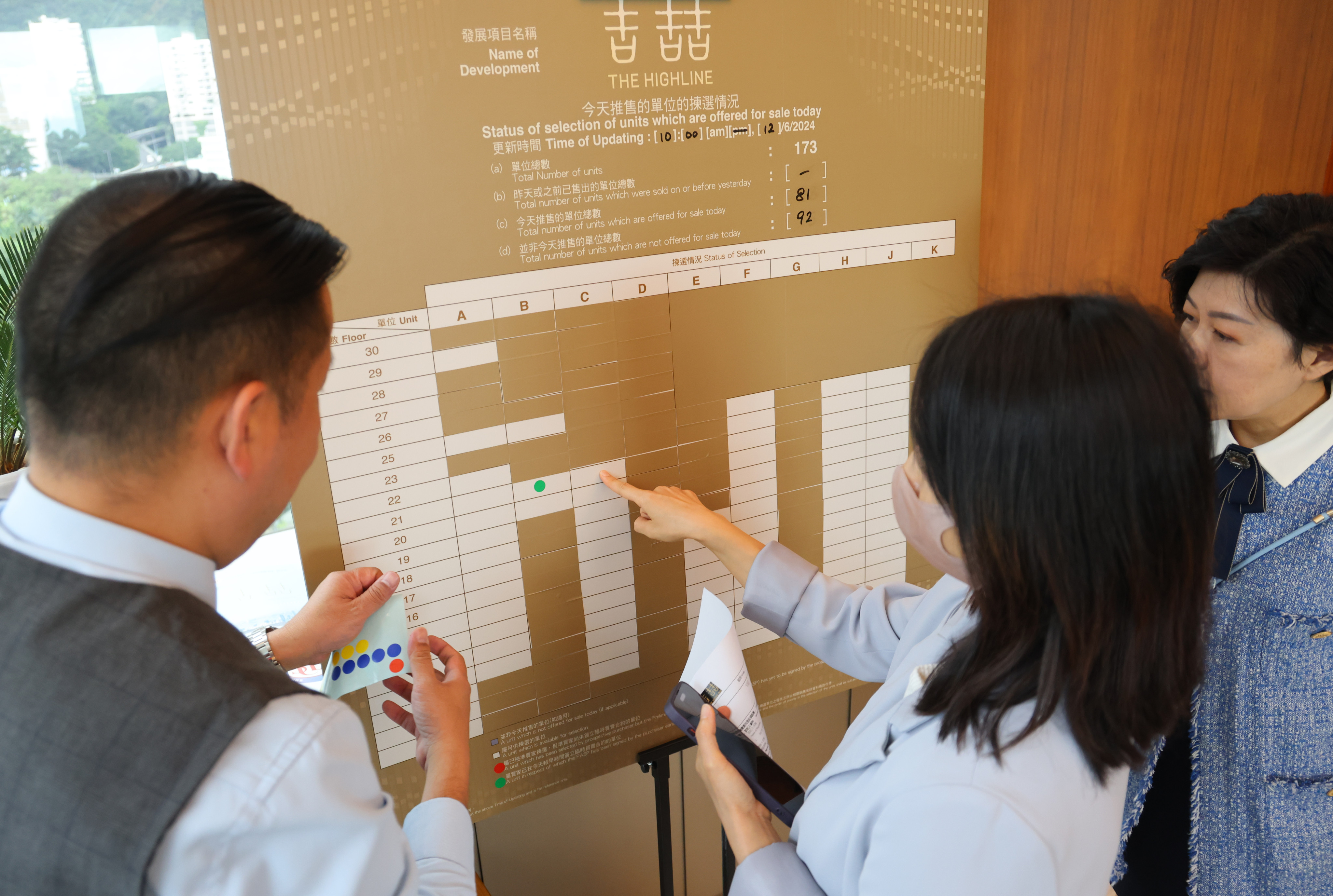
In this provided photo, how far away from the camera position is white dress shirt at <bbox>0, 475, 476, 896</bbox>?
0.63 metres

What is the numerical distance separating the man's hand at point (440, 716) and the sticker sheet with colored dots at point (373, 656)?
51mm

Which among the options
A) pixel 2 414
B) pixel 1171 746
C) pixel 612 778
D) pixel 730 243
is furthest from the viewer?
pixel 612 778

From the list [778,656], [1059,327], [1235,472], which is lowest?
[778,656]

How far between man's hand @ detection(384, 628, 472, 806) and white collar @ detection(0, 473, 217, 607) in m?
0.45

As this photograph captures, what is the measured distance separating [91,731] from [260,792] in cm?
13

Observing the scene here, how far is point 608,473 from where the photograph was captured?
4.67 ft

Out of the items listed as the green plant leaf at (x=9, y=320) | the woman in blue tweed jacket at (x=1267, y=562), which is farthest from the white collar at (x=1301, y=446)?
the green plant leaf at (x=9, y=320)

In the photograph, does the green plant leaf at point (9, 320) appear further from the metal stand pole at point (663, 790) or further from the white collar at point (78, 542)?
the metal stand pole at point (663, 790)

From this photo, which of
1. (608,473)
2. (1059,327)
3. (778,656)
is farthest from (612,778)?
(1059,327)

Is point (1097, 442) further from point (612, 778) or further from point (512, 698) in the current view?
point (612, 778)

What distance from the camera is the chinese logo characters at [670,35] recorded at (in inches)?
48.6

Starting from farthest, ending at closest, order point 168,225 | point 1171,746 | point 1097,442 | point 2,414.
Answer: point 1171,746, point 2,414, point 1097,442, point 168,225

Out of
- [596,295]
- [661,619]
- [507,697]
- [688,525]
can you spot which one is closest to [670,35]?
[596,295]

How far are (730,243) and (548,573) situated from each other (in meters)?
0.64
